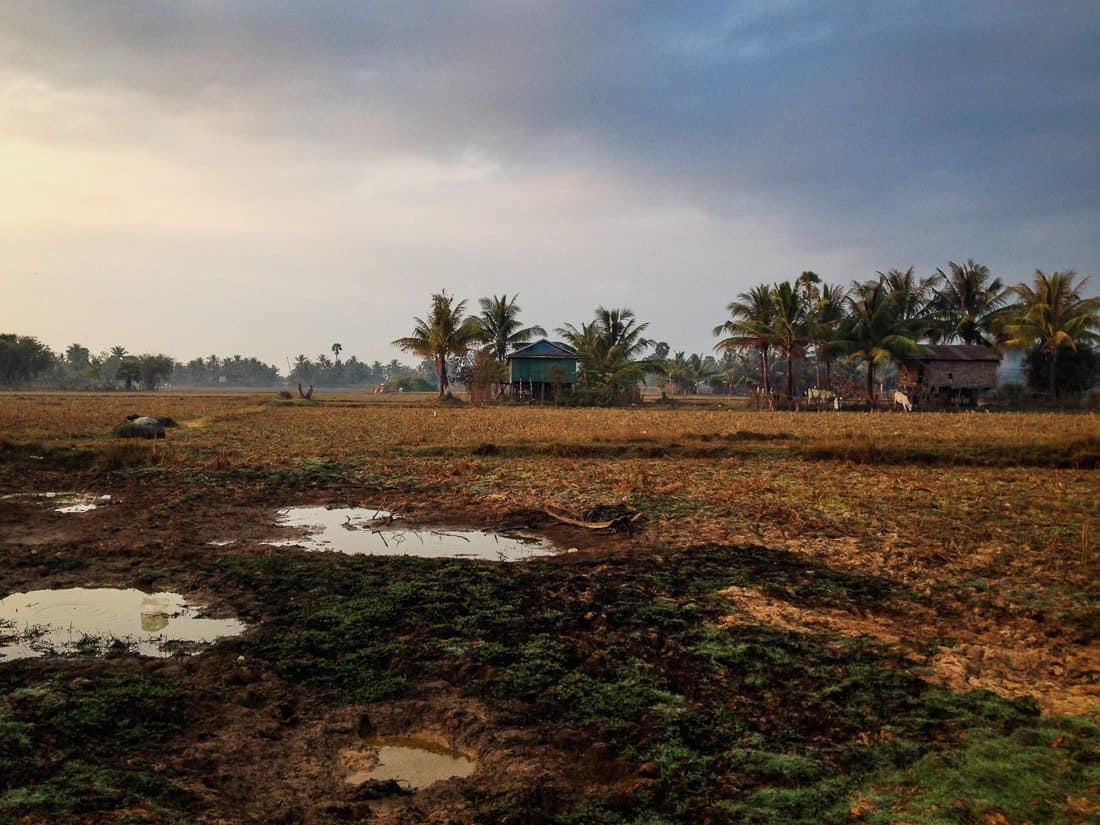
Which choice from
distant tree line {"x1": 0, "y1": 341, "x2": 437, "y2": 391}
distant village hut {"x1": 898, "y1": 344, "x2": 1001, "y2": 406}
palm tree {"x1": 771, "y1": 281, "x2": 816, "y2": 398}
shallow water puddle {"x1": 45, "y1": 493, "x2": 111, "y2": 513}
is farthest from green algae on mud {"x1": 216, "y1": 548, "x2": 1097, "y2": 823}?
distant tree line {"x1": 0, "y1": 341, "x2": 437, "y2": 391}

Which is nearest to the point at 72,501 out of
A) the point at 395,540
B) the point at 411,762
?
the point at 395,540

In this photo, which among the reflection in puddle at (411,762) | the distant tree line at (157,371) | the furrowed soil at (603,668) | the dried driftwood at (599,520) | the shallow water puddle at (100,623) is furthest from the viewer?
the distant tree line at (157,371)

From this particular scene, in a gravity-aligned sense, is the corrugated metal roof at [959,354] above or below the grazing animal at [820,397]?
above

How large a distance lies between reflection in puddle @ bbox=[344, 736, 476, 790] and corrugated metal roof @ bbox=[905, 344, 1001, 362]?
1670 inches

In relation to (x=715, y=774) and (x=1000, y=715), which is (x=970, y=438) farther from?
(x=715, y=774)

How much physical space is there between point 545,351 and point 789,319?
1533cm

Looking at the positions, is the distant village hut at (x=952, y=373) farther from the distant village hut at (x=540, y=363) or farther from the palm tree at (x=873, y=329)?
the distant village hut at (x=540, y=363)

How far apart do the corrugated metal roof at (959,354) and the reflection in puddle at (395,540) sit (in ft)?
125

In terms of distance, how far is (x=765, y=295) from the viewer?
45.1m

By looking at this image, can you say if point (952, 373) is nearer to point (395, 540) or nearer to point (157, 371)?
point (395, 540)

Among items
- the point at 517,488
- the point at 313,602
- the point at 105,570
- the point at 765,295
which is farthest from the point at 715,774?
the point at 765,295

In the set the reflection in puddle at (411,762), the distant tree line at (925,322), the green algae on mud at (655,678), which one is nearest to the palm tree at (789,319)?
the distant tree line at (925,322)

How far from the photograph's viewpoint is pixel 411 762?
407cm

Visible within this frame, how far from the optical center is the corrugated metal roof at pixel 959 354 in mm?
41375
